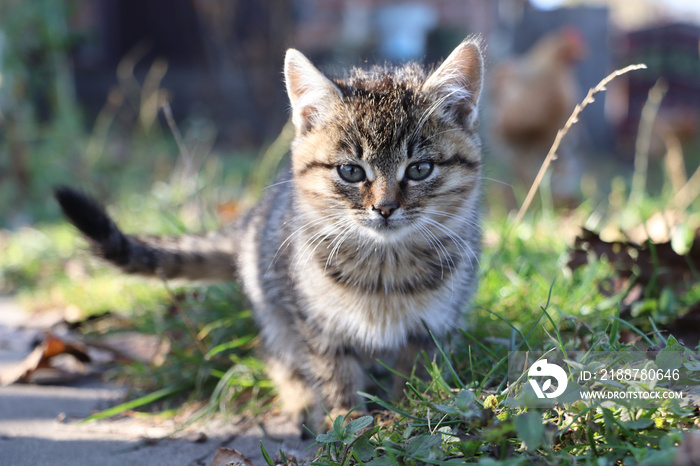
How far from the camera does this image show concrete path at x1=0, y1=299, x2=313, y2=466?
1832 millimetres

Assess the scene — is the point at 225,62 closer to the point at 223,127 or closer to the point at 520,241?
the point at 223,127

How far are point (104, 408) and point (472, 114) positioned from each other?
5.97ft

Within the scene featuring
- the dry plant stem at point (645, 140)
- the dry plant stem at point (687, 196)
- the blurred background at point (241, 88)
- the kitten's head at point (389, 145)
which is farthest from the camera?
the blurred background at point (241, 88)

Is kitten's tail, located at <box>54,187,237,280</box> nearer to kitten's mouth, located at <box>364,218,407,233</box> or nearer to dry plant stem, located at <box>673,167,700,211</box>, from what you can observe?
kitten's mouth, located at <box>364,218,407,233</box>

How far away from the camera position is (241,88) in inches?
286

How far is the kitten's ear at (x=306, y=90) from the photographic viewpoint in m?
2.03

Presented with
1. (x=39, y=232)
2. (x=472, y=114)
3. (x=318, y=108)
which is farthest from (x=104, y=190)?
(x=472, y=114)

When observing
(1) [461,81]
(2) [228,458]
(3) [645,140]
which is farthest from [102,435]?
(3) [645,140]

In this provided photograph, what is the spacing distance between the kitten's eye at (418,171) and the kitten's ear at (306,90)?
14.4 inches

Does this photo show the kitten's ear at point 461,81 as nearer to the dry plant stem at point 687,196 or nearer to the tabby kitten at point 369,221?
the tabby kitten at point 369,221

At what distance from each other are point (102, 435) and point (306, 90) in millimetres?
1425

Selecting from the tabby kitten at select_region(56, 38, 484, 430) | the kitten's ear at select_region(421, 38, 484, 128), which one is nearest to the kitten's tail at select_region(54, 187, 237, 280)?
the tabby kitten at select_region(56, 38, 484, 430)

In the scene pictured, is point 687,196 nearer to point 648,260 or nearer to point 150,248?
point 648,260

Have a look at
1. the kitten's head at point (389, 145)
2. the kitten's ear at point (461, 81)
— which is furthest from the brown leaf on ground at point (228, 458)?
the kitten's ear at point (461, 81)
